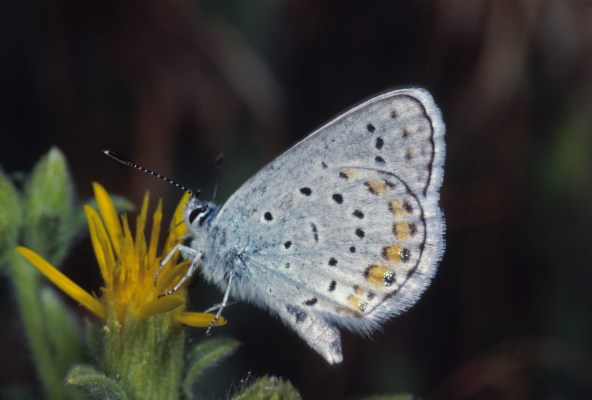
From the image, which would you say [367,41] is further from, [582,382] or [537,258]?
[582,382]

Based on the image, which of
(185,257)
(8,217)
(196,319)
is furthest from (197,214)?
(8,217)

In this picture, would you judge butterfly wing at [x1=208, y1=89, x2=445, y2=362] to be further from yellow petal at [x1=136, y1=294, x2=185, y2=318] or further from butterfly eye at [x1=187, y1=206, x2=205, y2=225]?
yellow petal at [x1=136, y1=294, x2=185, y2=318]

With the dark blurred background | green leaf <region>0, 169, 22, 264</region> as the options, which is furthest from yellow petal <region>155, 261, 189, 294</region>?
the dark blurred background

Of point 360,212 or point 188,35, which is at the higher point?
point 188,35

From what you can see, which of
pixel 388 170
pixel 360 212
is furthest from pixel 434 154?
pixel 360 212

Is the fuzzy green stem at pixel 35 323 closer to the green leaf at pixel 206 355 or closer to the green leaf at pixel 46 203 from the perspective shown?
the green leaf at pixel 46 203

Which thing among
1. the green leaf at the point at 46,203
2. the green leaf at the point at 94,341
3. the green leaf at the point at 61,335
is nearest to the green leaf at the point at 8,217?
the green leaf at the point at 46,203

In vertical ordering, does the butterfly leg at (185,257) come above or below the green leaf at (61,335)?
above
